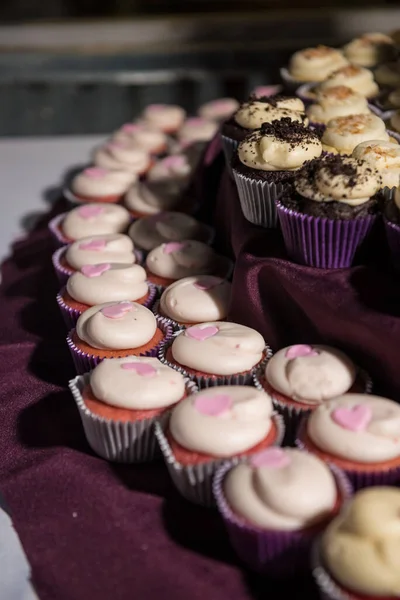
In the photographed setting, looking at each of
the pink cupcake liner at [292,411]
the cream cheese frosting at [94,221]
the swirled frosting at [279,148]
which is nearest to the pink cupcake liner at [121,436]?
the pink cupcake liner at [292,411]

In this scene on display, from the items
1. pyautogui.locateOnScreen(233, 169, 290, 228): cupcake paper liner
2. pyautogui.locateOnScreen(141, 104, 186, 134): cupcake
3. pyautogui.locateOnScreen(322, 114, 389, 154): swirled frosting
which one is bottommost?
pyautogui.locateOnScreen(141, 104, 186, 134): cupcake

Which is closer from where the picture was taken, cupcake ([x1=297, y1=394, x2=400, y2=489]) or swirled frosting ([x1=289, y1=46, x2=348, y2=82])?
cupcake ([x1=297, y1=394, x2=400, y2=489])

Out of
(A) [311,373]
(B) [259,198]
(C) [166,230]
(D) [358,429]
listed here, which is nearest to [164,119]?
(C) [166,230]

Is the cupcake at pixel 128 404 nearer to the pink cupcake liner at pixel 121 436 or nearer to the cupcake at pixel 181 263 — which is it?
the pink cupcake liner at pixel 121 436

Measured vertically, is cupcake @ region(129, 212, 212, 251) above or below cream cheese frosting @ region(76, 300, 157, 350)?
below

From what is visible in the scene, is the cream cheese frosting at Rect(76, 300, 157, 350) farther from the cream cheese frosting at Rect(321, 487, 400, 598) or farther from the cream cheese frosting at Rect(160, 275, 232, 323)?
the cream cheese frosting at Rect(321, 487, 400, 598)

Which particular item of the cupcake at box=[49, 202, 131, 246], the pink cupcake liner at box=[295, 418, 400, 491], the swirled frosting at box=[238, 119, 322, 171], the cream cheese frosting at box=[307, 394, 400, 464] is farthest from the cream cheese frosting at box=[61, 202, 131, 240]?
the pink cupcake liner at box=[295, 418, 400, 491]
